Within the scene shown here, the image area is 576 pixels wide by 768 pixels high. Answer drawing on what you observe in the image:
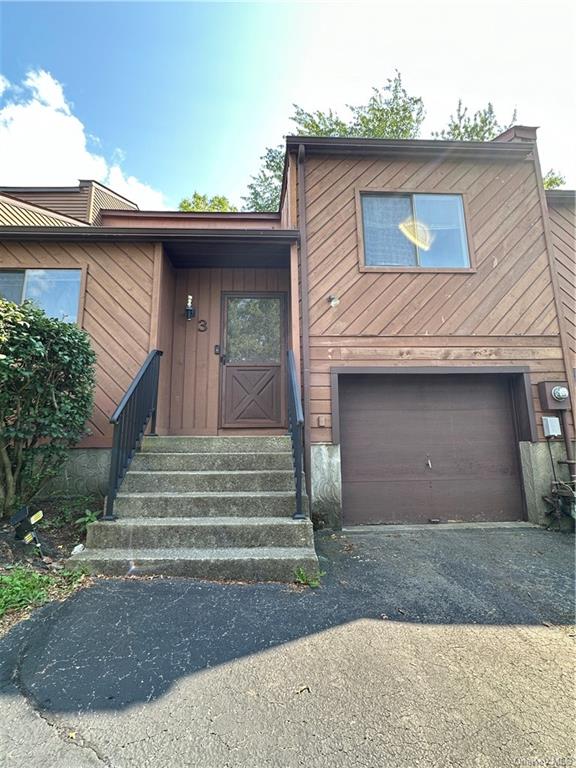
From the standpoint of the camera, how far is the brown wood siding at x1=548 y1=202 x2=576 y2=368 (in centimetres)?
445

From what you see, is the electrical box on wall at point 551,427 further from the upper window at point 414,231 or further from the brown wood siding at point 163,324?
the brown wood siding at point 163,324

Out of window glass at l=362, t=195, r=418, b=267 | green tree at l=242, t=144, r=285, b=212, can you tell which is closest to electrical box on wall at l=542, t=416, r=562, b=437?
window glass at l=362, t=195, r=418, b=267

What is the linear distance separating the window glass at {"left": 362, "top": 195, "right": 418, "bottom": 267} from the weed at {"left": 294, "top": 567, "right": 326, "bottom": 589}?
358 cm

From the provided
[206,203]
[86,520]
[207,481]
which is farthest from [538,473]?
[206,203]

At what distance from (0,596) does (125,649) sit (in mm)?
1005

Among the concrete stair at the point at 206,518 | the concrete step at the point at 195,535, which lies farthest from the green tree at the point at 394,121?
the concrete step at the point at 195,535

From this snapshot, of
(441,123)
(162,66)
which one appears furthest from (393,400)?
(441,123)

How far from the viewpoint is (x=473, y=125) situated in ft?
38.7

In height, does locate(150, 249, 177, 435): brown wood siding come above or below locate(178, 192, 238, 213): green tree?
below

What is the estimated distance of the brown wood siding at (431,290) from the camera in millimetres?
4168

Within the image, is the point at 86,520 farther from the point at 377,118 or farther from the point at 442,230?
the point at 377,118

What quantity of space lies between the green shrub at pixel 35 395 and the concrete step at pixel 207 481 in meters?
0.84

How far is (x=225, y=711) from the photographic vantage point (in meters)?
1.35

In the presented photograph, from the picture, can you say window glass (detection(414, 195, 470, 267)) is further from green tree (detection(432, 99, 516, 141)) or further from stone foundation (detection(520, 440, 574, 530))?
green tree (detection(432, 99, 516, 141))
